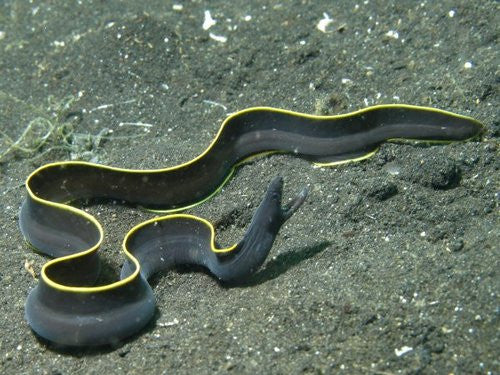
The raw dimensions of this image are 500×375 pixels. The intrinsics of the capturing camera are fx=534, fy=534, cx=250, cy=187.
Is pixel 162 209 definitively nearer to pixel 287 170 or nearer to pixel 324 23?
pixel 287 170

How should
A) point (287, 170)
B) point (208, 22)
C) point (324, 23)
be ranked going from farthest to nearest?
point (208, 22), point (324, 23), point (287, 170)

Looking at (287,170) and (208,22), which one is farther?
(208,22)

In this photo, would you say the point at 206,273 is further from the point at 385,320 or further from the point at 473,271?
the point at 473,271

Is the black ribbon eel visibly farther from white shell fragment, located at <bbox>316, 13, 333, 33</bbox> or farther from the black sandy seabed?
white shell fragment, located at <bbox>316, 13, 333, 33</bbox>

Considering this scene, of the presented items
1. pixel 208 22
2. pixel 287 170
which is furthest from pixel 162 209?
pixel 208 22

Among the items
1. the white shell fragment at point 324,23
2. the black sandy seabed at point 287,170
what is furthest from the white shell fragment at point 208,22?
the white shell fragment at point 324,23

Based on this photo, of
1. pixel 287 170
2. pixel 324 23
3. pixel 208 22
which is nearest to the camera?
pixel 287 170
